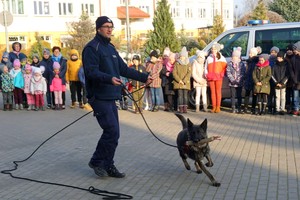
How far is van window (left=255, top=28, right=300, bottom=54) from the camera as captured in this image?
1242 centimetres

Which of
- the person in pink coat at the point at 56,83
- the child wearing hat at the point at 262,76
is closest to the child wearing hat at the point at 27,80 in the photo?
the person in pink coat at the point at 56,83

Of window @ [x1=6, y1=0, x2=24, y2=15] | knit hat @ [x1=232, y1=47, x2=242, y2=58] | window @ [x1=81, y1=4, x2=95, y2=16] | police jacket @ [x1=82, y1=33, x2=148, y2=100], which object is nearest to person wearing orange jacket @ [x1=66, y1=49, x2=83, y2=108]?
knit hat @ [x1=232, y1=47, x2=242, y2=58]

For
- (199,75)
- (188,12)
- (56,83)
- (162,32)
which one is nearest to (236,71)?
(199,75)

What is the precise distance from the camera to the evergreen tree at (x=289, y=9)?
4244 cm

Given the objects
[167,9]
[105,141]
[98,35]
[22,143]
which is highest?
[167,9]

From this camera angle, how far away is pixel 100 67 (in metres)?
6.48

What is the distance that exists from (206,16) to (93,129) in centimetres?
5627

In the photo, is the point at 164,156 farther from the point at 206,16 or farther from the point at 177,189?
the point at 206,16

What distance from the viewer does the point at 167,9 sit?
28609mm

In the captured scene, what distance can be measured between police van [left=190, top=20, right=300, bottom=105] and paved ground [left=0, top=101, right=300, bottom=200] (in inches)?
80.3

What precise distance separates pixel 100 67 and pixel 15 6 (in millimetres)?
39857

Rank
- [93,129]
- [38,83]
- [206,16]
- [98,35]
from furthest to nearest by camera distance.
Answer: [206,16] < [38,83] < [93,129] < [98,35]

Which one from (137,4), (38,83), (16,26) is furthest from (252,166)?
(137,4)

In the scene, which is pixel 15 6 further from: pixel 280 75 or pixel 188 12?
pixel 280 75
